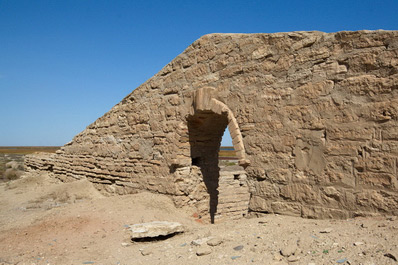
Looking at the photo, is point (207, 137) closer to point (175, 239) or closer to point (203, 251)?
point (175, 239)

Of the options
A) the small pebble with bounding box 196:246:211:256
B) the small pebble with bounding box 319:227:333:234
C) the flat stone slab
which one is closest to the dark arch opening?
the flat stone slab

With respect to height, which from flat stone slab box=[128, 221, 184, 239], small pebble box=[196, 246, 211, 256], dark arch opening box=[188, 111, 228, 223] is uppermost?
dark arch opening box=[188, 111, 228, 223]

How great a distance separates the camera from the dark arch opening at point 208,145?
6.02 meters

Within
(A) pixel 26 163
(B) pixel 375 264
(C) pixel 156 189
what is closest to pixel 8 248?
(C) pixel 156 189

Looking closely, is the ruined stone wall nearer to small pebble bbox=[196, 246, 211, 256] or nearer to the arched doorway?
the arched doorway

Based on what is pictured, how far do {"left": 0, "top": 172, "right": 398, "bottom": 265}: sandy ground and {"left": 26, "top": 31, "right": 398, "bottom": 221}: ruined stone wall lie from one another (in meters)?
0.34

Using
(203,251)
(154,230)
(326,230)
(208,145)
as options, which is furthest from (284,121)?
(208,145)

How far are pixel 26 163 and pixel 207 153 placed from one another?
25.0 ft

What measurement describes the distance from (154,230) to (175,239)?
33 cm

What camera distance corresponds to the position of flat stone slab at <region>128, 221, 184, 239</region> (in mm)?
4242

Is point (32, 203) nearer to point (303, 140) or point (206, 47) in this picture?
point (206, 47)

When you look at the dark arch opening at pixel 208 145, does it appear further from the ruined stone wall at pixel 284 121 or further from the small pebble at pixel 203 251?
the small pebble at pixel 203 251

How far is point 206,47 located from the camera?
17.9 feet

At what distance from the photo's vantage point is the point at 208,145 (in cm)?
651
